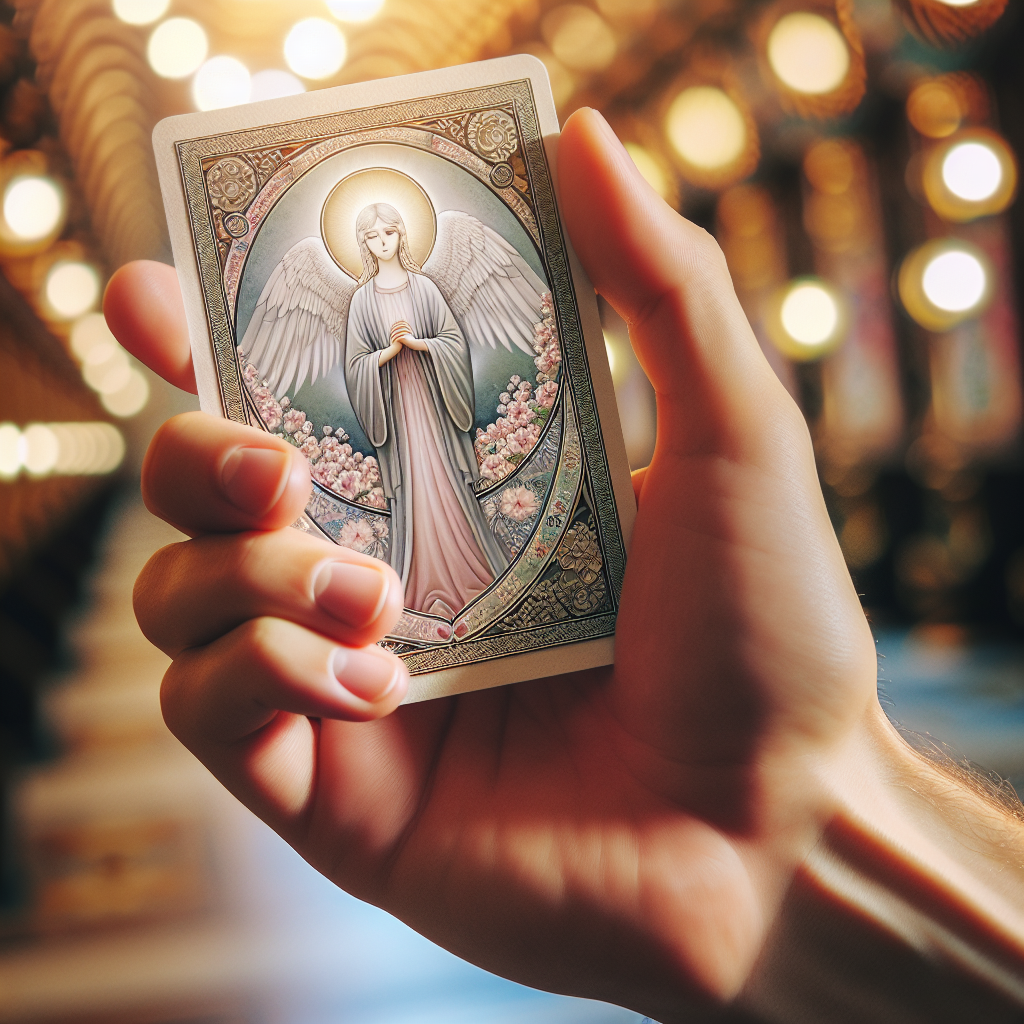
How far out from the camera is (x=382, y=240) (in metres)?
0.88

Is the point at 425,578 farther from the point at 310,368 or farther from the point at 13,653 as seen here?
the point at 13,653

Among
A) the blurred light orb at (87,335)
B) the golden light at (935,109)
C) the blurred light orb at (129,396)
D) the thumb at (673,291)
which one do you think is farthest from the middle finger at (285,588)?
the blurred light orb at (129,396)

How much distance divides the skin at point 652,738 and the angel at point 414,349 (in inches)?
4.4

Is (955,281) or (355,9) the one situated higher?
(355,9)

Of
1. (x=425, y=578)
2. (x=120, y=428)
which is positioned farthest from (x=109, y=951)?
(x=120, y=428)

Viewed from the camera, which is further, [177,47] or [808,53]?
[177,47]

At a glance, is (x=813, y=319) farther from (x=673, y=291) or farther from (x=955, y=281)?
(x=673, y=291)

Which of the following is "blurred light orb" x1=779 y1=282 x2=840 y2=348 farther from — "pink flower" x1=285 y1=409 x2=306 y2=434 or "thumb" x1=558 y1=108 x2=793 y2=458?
"pink flower" x1=285 y1=409 x2=306 y2=434

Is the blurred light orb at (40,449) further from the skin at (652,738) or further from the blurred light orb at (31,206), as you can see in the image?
the skin at (652,738)

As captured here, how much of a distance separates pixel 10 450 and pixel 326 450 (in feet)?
9.02

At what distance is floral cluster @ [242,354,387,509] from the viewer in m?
0.87

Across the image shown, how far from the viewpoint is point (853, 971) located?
2.72 ft

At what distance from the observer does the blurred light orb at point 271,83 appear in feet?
10.5

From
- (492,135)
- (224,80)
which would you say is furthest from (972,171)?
(224,80)
